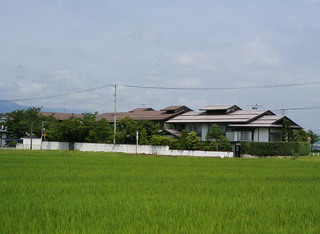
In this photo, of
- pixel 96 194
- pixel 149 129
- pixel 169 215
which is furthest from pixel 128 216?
pixel 149 129

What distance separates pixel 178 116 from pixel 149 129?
237 inches

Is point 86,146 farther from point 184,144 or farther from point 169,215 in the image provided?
point 169,215

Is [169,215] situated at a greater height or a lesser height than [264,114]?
lesser


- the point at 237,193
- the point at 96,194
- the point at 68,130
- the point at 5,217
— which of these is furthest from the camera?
the point at 68,130

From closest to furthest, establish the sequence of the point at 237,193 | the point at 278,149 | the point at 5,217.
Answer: the point at 5,217, the point at 237,193, the point at 278,149

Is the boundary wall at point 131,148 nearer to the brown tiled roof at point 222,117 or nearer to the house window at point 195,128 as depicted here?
the brown tiled roof at point 222,117

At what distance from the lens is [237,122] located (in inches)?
1784

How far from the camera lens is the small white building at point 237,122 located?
44.2 m

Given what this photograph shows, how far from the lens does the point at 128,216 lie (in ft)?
21.4

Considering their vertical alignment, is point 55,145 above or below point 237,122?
below

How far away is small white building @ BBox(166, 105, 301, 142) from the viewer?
44.2m

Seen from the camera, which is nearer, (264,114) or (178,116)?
(264,114)

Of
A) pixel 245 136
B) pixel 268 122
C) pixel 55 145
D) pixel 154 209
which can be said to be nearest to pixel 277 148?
pixel 268 122

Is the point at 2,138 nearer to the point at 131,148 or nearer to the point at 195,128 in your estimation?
the point at 131,148
